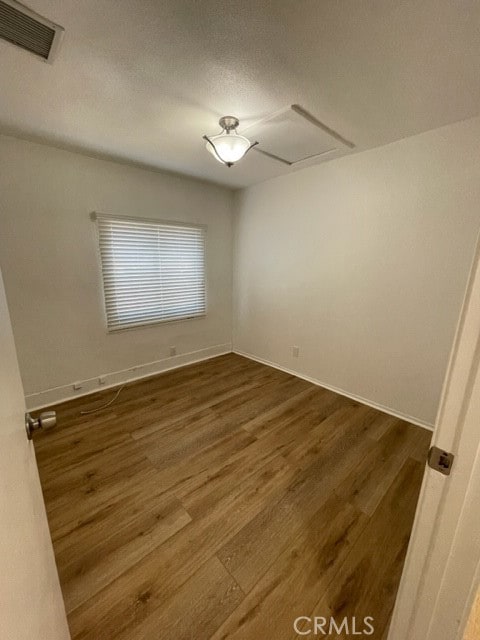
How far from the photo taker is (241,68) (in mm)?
1372

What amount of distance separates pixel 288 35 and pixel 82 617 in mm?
2693

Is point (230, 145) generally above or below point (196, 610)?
→ above

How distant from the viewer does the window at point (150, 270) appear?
109 inches

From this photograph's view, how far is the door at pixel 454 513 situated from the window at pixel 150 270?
116 inches

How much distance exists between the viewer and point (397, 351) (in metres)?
2.39

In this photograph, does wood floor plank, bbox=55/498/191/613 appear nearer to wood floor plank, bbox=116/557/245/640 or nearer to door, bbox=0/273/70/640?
wood floor plank, bbox=116/557/245/640

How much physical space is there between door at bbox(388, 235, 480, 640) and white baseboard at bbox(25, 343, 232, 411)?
2960mm

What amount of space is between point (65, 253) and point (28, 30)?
1.64 m

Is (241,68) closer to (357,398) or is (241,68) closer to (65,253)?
(65,253)

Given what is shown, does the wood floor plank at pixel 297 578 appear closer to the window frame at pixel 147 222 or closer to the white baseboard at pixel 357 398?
the white baseboard at pixel 357 398

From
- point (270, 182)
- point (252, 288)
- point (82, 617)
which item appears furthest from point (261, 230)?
point (82, 617)

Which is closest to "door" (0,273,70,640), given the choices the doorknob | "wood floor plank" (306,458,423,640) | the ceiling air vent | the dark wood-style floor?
the doorknob

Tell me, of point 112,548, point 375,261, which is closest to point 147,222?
point 375,261

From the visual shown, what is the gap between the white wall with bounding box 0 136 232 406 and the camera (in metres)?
2.20
